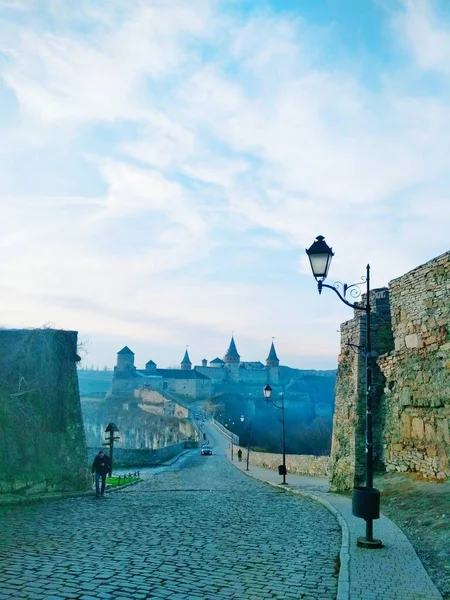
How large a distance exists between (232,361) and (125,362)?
106 ft

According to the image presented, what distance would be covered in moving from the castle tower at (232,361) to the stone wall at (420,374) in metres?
138

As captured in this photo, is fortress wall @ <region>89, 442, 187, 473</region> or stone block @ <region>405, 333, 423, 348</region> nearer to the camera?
stone block @ <region>405, 333, 423, 348</region>

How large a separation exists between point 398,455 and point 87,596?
11050 mm

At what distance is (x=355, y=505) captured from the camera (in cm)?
850

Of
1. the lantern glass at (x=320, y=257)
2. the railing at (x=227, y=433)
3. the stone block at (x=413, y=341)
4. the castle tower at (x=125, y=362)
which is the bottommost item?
Result: the railing at (x=227, y=433)

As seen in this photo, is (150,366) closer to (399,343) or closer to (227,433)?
(227,433)

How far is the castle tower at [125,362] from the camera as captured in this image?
136500 mm

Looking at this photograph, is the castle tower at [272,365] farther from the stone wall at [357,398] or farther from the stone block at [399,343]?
the stone block at [399,343]

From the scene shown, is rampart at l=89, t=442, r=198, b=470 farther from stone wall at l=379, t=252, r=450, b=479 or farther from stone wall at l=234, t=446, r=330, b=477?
stone wall at l=379, t=252, r=450, b=479

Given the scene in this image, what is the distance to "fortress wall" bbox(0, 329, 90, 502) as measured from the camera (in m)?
13.4

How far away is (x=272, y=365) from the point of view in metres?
156

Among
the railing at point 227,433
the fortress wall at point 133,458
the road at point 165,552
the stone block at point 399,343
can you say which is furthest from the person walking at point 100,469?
the railing at point 227,433

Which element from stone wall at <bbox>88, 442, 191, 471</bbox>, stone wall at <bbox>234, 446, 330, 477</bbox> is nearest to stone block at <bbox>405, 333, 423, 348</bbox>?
stone wall at <bbox>234, 446, 330, 477</bbox>

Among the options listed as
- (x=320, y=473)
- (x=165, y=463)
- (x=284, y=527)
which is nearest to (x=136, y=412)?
(x=165, y=463)
